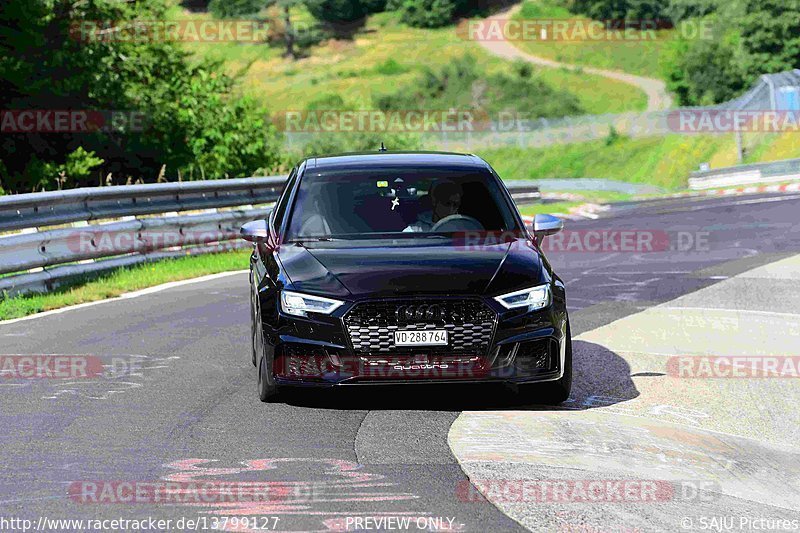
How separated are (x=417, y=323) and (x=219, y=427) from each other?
129 cm

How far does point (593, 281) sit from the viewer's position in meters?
16.7

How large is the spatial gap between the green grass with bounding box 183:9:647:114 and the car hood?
89458 millimetres

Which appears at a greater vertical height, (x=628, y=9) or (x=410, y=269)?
(x=410, y=269)

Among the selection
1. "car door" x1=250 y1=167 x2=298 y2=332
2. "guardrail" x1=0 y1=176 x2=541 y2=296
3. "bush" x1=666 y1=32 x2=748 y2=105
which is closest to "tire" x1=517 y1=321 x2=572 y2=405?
"car door" x1=250 y1=167 x2=298 y2=332

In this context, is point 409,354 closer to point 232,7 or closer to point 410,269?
point 410,269

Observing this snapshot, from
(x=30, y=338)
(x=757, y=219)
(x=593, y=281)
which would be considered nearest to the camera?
(x=30, y=338)

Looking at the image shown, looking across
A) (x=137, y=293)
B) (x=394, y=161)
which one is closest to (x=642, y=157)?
(x=137, y=293)

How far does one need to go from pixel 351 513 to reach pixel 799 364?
5.68m

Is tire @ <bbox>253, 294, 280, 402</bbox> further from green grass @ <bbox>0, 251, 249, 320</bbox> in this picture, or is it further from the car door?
green grass @ <bbox>0, 251, 249, 320</bbox>

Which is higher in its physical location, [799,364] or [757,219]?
[799,364]

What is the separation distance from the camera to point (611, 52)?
124500mm

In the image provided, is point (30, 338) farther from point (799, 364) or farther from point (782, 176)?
point (782, 176)

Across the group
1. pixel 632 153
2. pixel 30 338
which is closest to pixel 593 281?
pixel 30 338

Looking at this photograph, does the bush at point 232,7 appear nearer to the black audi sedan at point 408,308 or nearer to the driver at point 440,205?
the driver at point 440,205
